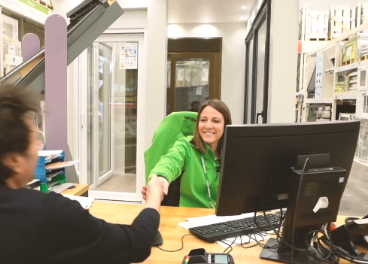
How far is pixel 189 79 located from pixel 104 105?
7.21ft

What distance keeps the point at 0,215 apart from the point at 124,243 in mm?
299

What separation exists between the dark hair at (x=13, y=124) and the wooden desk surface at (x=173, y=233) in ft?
2.15

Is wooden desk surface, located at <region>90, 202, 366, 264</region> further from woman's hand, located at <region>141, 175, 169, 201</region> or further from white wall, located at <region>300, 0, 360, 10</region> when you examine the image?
white wall, located at <region>300, 0, 360, 10</region>

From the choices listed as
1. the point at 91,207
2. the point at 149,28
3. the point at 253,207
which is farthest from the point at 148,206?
the point at 149,28

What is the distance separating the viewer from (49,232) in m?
0.72

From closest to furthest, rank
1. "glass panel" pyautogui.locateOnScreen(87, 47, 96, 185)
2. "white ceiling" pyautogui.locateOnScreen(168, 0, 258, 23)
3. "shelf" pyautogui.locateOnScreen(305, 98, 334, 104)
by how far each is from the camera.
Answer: "shelf" pyautogui.locateOnScreen(305, 98, 334, 104) → "glass panel" pyautogui.locateOnScreen(87, 47, 96, 185) → "white ceiling" pyautogui.locateOnScreen(168, 0, 258, 23)

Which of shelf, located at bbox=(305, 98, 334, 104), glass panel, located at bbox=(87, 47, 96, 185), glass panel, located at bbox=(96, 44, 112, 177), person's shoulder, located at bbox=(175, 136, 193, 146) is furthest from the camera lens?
glass panel, located at bbox=(96, 44, 112, 177)

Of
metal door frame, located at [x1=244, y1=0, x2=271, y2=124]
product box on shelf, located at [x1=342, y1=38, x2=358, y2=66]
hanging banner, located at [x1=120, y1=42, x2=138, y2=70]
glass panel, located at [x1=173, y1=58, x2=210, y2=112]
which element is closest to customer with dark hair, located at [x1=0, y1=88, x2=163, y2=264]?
metal door frame, located at [x1=244, y1=0, x2=271, y2=124]

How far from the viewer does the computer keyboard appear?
4.53 feet

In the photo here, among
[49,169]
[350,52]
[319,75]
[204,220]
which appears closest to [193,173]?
[204,220]

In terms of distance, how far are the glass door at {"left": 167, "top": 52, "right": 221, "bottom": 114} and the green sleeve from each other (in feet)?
13.9

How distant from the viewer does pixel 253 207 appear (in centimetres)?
120

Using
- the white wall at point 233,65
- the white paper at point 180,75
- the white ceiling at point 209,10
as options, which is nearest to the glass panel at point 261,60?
the white ceiling at point 209,10

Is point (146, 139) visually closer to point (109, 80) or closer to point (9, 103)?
point (109, 80)
